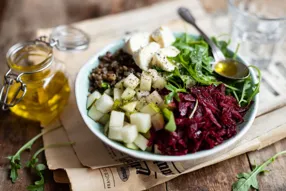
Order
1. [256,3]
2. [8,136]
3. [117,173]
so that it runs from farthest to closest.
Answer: [256,3], [8,136], [117,173]

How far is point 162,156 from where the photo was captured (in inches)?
75.2

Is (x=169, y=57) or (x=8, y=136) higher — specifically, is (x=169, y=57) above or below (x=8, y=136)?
above

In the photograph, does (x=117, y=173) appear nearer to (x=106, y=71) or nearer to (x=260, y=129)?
(x=106, y=71)

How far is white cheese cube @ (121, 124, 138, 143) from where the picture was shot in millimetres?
1925

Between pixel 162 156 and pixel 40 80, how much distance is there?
978mm

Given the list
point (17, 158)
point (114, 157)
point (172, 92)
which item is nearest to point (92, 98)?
point (114, 157)

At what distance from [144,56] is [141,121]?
0.44m

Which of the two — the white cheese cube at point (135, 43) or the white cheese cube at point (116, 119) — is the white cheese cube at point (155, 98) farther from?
the white cheese cube at point (135, 43)

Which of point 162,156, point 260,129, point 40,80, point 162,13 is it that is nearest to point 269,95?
point 260,129

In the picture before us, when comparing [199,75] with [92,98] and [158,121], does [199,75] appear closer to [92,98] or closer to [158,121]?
[158,121]

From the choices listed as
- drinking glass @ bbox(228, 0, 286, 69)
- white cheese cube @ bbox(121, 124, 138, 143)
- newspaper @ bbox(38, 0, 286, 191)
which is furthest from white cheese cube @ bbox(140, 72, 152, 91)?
drinking glass @ bbox(228, 0, 286, 69)

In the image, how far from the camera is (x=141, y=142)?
77.5 inches

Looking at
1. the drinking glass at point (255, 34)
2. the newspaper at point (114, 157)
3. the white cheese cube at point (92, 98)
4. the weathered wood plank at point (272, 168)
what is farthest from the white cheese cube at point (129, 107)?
the drinking glass at point (255, 34)

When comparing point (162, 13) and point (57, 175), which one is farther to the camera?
point (162, 13)
